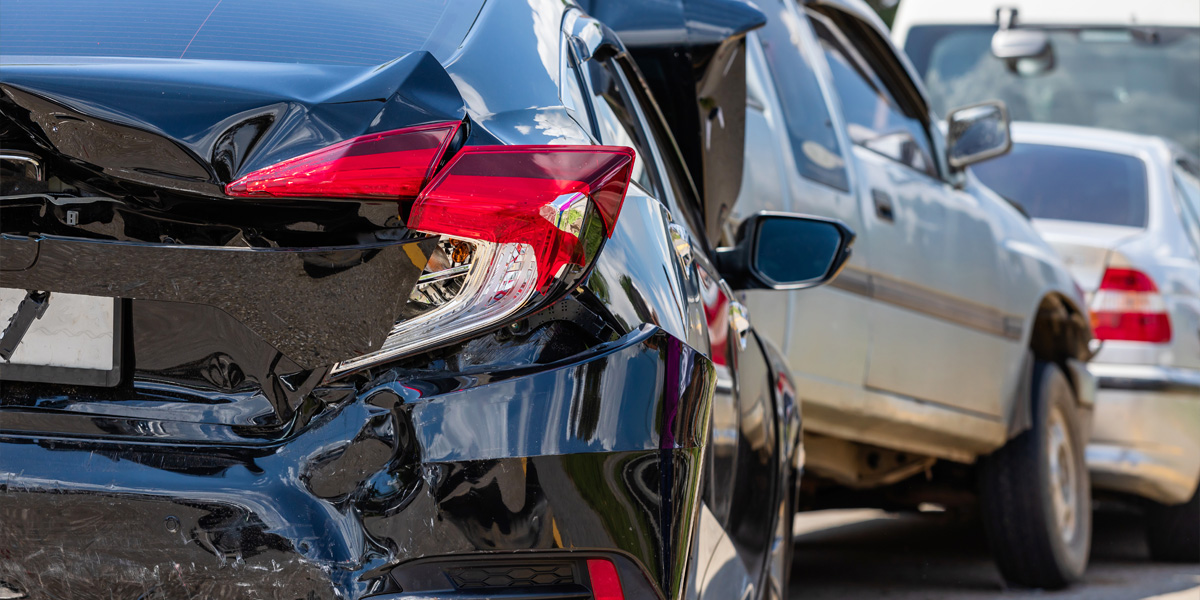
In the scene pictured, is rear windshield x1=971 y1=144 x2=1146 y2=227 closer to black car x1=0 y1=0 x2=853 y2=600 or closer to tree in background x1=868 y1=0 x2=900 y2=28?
black car x1=0 y1=0 x2=853 y2=600

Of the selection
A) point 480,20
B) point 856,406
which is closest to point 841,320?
point 856,406

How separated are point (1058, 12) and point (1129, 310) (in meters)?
5.34

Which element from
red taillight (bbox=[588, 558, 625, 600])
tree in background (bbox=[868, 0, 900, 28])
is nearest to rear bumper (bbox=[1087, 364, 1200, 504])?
red taillight (bbox=[588, 558, 625, 600])

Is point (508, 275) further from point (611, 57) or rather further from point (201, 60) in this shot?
point (611, 57)

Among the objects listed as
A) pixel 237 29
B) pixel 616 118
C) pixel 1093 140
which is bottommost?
pixel 1093 140

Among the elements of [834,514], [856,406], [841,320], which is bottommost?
[834,514]

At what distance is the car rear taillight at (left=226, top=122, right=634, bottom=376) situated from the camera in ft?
4.79

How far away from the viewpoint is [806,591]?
4.95 metres

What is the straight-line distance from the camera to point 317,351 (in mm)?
1500

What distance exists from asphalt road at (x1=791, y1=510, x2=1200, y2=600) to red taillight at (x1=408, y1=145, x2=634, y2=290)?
3571mm

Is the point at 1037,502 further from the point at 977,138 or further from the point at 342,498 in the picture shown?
the point at 342,498

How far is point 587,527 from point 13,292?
0.73 meters

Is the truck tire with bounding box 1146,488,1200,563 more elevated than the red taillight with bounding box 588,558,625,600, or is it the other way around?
the red taillight with bounding box 588,558,625,600

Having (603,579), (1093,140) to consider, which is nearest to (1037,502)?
(1093,140)
